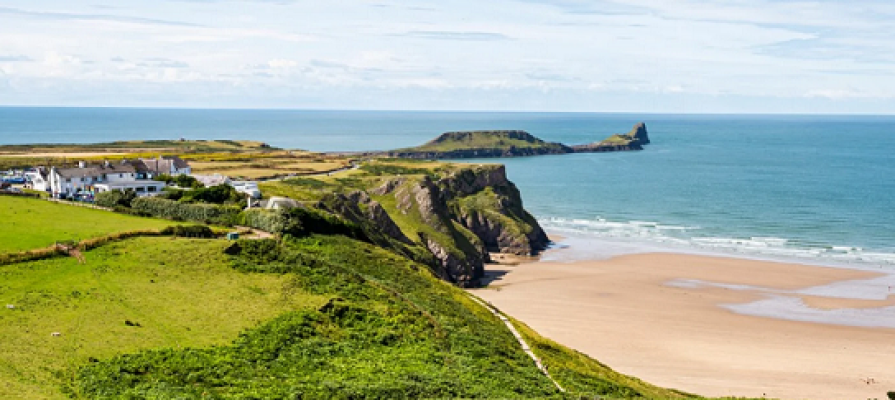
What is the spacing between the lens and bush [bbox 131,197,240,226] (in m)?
52.5

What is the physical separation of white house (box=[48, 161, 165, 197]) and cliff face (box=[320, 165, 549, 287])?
17.4m

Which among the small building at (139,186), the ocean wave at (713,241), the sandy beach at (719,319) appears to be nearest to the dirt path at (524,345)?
the sandy beach at (719,319)

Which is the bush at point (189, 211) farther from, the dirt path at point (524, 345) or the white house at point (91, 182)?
the dirt path at point (524, 345)

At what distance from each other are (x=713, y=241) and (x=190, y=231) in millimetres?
74750

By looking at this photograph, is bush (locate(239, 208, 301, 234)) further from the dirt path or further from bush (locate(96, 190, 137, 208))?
the dirt path

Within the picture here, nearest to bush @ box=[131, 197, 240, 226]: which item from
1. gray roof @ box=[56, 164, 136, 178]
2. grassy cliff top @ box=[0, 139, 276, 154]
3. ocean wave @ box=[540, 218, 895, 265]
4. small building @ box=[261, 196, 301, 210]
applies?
small building @ box=[261, 196, 301, 210]

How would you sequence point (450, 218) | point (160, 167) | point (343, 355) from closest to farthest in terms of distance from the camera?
1. point (343, 355)
2. point (160, 167)
3. point (450, 218)

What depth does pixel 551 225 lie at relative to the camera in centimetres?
11731

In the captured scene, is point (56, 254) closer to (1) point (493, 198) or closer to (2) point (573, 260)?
(2) point (573, 260)

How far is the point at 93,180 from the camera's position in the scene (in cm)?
7162

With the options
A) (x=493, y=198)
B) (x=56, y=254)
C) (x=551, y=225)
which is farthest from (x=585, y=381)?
(x=551, y=225)

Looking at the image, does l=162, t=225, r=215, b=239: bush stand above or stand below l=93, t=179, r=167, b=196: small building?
below

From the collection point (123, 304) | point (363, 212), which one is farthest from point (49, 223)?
point (363, 212)

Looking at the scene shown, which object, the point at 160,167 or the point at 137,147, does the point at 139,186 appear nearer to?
the point at 160,167
